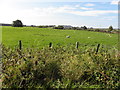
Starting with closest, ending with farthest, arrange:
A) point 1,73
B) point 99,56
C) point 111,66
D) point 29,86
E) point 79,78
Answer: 1. point 29,86
2. point 1,73
3. point 79,78
4. point 111,66
5. point 99,56

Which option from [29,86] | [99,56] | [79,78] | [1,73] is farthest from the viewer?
[99,56]

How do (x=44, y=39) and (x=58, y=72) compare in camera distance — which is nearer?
(x=58, y=72)

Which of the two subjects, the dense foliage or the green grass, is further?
the green grass

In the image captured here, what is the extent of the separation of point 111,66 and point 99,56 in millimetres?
706

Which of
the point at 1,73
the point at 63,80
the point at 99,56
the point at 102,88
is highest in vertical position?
the point at 99,56

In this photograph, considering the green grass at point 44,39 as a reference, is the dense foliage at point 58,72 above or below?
below

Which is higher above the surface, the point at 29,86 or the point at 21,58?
the point at 21,58

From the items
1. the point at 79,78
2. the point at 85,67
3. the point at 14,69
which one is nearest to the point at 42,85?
the point at 14,69

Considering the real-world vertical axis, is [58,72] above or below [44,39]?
below

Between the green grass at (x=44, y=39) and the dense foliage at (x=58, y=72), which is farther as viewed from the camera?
→ the green grass at (x=44, y=39)

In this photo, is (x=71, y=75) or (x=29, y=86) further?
(x=71, y=75)

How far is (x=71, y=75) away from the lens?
203 inches

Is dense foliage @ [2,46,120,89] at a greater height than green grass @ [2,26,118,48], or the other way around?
green grass @ [2,26,118,48]

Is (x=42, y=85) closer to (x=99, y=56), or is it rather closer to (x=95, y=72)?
(x=95, y=72)
